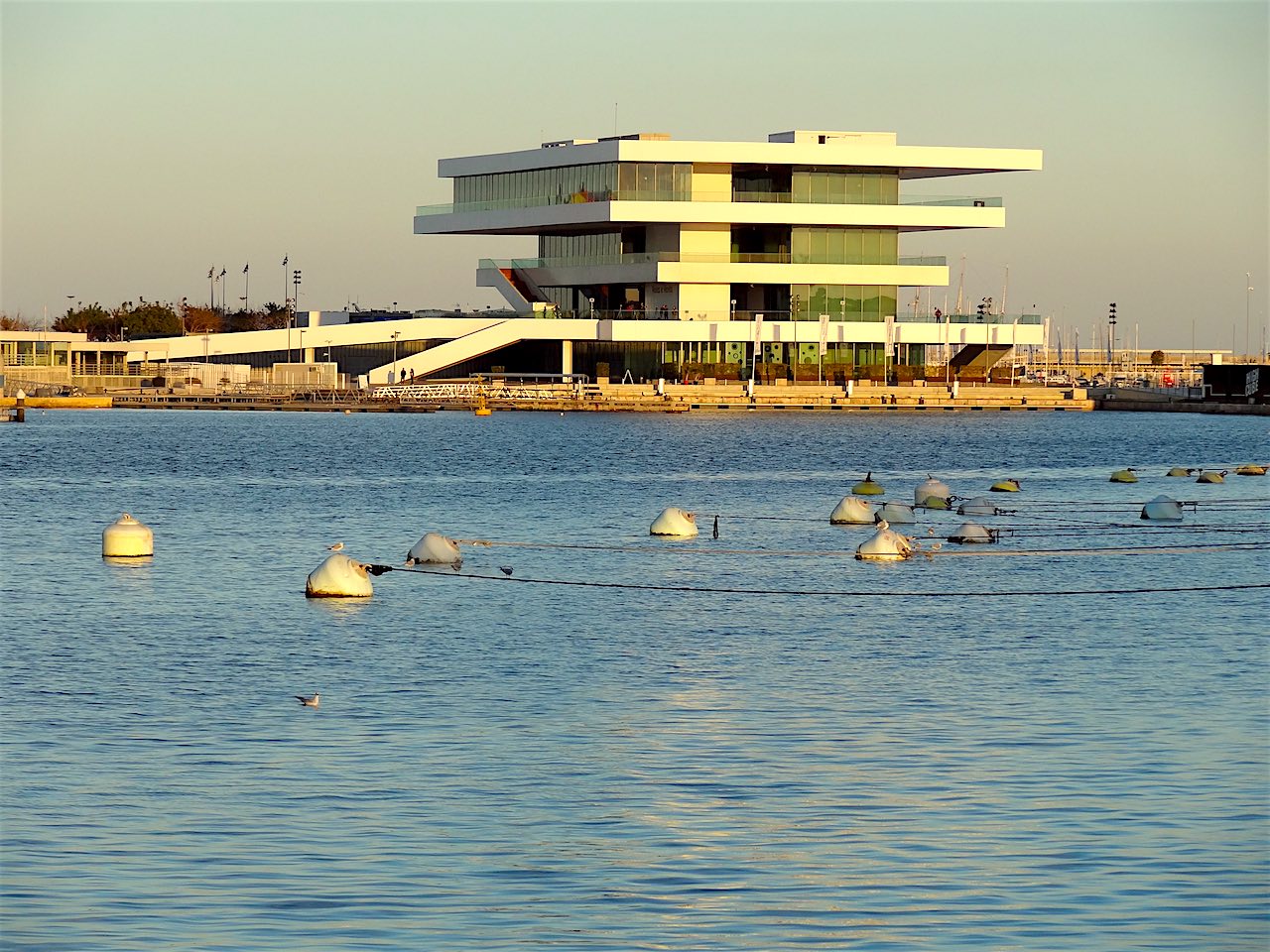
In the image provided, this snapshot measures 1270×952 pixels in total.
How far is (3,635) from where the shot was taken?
96.3 ft

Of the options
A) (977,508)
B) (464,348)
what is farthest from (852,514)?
(464,348)

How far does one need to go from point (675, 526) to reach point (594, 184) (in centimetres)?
9045

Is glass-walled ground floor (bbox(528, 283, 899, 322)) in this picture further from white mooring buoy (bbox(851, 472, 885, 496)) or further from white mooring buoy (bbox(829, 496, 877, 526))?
white mooring buoy (bbox(829, 496, 877, 526))

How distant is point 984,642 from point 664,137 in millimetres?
111693

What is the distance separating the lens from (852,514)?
52.2 metres

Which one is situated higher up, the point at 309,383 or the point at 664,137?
the point at 664,137

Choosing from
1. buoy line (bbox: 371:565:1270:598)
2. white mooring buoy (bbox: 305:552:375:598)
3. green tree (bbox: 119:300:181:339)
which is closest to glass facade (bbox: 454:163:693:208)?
green tree (bbox: 119:300:181:339)

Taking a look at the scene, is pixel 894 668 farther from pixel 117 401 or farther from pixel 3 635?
pixel 117 401

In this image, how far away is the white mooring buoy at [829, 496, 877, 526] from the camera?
170ft

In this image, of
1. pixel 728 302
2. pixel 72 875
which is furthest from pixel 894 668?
pixel 728 302

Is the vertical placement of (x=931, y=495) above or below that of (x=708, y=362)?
below

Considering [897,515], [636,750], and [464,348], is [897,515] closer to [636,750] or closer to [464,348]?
[636,750]

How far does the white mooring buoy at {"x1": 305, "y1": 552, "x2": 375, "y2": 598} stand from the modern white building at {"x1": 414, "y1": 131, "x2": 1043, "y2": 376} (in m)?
99.9

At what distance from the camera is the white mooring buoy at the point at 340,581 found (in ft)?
113
